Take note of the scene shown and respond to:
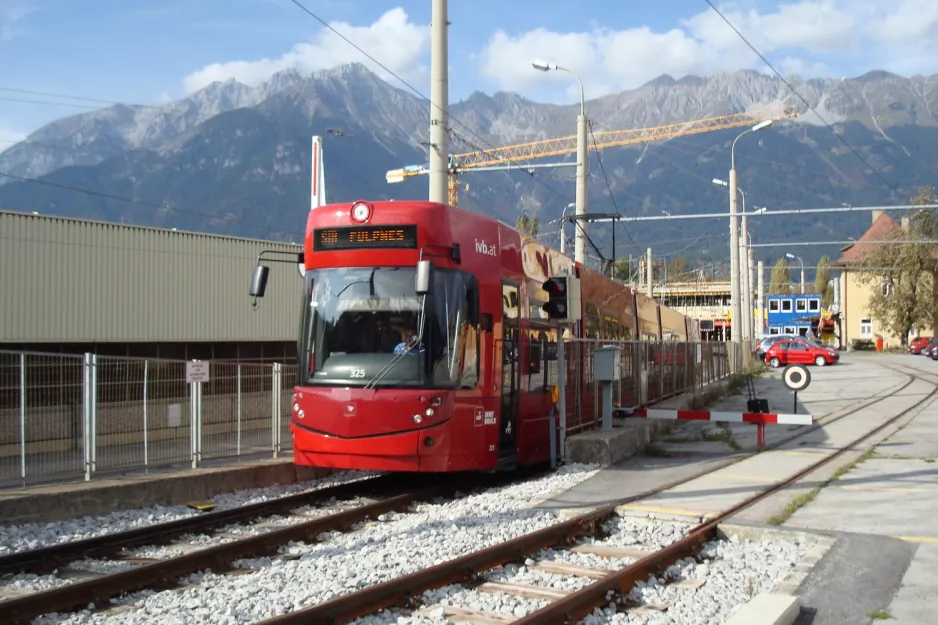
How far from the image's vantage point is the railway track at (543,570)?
6152mm

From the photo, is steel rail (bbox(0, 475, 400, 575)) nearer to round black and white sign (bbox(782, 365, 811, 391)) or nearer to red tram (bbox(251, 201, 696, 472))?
red tram (bbox(251, 201, 696, 472))

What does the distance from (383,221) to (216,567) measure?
5083 millimetres

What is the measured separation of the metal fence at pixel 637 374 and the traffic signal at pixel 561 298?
1252mm

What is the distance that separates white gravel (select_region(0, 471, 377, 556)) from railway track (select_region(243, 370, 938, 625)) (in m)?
4.16

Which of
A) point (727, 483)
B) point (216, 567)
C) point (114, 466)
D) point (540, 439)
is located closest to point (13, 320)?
point (114, 466)

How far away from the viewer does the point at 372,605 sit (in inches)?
252

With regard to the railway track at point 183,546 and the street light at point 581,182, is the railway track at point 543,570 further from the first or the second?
the street light at point 581,182

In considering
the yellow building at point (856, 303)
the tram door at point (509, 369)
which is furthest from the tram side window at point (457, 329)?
the yellow building at point (856, 303)

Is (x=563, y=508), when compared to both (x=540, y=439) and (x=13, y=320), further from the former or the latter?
(x=13, y=320)

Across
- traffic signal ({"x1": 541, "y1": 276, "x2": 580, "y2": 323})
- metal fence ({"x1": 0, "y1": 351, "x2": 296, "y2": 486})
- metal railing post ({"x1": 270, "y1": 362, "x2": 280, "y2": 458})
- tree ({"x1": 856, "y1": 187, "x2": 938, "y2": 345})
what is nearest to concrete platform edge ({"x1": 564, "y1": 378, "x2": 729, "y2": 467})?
traffic signal ({"x1": 541, "y1": 276, "x2": 580, "y2": 323})

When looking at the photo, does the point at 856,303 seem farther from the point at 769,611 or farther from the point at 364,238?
the point at 769,611

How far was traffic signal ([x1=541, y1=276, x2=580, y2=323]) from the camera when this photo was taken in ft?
45.2

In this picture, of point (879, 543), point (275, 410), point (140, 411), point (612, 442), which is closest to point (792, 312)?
point (612, 442)

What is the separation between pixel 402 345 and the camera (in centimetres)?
1112
